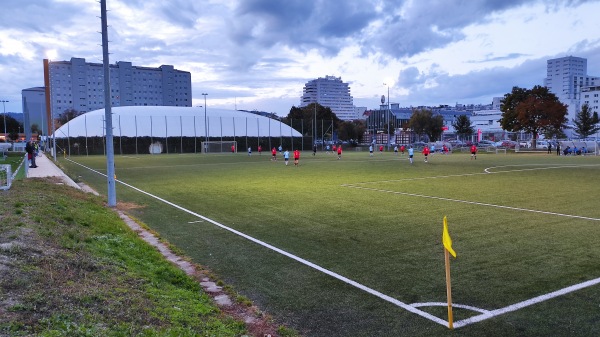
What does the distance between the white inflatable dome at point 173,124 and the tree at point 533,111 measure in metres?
41.4

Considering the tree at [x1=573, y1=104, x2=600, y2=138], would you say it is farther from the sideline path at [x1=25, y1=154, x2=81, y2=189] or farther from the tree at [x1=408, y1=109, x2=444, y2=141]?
the sideline path at [x1=25, y1=154, x2=81, y2=189]

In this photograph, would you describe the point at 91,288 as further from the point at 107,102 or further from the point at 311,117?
the point at 311,117

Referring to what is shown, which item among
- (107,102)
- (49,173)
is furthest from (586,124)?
(107,102)

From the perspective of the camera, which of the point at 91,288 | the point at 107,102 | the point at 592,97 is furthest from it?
the point at 592,97

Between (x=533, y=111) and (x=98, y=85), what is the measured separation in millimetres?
139197

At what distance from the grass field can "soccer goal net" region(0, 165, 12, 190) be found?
361cm

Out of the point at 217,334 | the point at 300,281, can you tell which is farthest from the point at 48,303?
the point at 300,281

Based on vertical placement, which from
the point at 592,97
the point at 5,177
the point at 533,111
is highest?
the point at 592,97

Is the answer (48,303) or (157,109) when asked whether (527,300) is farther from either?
(157,109)

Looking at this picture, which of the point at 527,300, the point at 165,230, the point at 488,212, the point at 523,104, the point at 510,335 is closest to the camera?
the point at 510,335

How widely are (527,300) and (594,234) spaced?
16.6 ft

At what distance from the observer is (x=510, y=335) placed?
4.86 metres

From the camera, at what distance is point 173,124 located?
3300 inches

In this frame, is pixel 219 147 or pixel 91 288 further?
pixel 219 147
